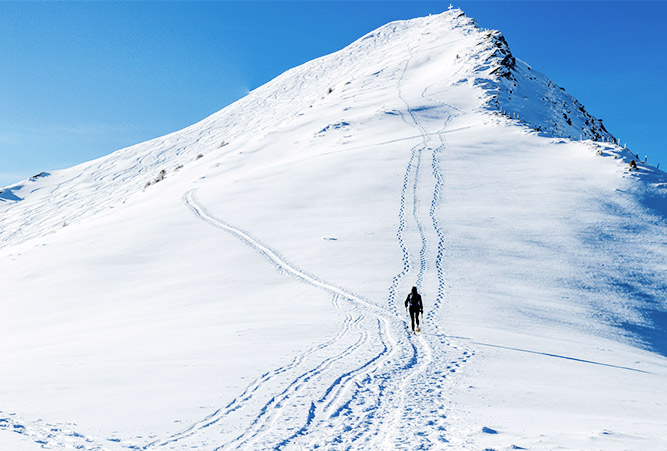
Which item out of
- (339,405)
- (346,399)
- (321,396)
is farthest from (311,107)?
(339,405)

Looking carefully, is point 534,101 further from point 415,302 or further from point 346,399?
point 346,399

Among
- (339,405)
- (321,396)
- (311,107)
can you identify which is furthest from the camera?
(311,107)

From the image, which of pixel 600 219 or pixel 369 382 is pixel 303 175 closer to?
pixel 600 219

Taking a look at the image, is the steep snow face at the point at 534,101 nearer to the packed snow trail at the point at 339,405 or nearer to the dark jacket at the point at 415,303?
the dark jacket at the point at 415,303

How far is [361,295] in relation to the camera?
59.5 feet

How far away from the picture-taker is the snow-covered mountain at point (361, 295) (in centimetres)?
815

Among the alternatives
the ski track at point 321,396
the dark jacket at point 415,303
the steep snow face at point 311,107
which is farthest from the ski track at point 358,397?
the steep snow face at point 311,107

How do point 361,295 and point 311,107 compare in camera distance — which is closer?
point 361,295

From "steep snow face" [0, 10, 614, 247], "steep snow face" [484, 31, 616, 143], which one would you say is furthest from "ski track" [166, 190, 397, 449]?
"steep snow face" [0, 10, 614, 247]

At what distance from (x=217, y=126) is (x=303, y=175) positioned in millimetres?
39560

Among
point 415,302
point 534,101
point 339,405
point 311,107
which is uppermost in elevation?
point 534,101

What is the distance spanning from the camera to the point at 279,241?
25406mm

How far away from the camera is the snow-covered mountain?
8.15 meters

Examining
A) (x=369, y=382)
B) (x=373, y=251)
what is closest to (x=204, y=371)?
(x=369, y=382)
